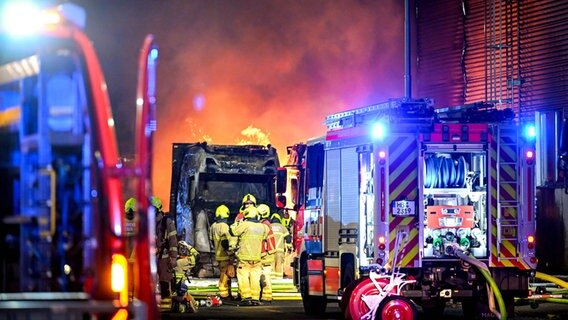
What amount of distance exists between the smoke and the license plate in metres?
16.2

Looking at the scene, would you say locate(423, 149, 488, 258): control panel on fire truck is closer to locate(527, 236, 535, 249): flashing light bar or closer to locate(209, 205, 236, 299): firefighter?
locate(527, 236, 535, 249): flashing light bar

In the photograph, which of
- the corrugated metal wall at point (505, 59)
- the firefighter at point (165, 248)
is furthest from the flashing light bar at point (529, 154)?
the corrugated metal wall at point (505, 59)

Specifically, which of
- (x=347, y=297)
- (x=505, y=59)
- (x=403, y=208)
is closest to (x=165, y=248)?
(x=347, y=297)

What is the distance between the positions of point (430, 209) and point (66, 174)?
327 inches

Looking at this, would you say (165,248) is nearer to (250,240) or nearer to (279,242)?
(250,240)

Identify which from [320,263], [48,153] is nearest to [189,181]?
[320,263]

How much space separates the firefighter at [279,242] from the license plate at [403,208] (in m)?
7.20

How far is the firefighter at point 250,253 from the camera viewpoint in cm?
1745

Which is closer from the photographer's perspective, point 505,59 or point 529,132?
point 529,132

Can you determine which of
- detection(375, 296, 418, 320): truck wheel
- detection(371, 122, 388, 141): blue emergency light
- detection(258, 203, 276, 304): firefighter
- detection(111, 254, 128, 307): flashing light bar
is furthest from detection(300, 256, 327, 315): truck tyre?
detection(111, 254, 128, 307): flashing light bar

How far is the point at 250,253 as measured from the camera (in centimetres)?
1744

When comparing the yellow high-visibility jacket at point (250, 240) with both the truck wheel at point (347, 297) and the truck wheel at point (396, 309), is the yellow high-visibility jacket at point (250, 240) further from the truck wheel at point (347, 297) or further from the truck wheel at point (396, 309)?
the truck wheel at point (396, 309)

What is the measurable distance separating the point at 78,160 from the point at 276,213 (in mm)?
16438

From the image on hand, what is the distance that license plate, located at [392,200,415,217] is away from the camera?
43.4ft
